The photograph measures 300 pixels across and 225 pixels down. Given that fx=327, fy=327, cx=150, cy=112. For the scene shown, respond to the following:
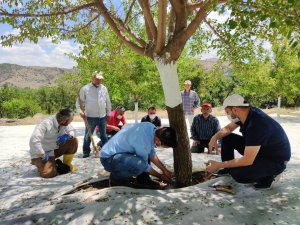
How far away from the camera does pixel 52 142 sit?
580 centimetres

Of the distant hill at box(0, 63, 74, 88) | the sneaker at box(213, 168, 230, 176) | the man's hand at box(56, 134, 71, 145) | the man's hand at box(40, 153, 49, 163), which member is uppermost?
the distant hill at box(0, 63, 74, 88)

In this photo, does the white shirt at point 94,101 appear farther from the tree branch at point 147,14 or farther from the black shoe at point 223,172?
the black shoe at point 223,172

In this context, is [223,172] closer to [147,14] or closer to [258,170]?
[258,170]

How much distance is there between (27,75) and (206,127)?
Result: 186 meters

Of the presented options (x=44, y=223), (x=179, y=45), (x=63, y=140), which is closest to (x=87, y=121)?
(x=63, y=140)

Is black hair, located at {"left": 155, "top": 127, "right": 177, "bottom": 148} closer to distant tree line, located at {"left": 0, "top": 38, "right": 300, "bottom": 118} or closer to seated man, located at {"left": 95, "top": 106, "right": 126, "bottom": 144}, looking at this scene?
distant tree line, located at {"left": 0, "top": 38, "right": 300, "bottom": 118}

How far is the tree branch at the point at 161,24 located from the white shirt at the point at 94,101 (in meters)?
2.78

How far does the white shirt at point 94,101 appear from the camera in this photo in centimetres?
709

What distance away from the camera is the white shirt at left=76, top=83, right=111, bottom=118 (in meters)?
7.09

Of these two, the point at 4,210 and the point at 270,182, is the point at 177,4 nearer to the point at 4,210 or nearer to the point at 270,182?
the point at 270,182

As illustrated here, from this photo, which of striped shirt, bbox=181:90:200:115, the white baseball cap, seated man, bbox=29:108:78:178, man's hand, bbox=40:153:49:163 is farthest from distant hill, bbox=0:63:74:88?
the white baseball cap

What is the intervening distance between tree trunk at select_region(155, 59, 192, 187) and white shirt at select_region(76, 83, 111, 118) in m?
2.67

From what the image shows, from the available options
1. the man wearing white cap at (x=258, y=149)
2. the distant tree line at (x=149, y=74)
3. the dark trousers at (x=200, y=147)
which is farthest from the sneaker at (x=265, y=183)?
the dark trousers at (x=200, y=147)

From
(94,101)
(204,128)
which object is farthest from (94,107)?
(204,128)
